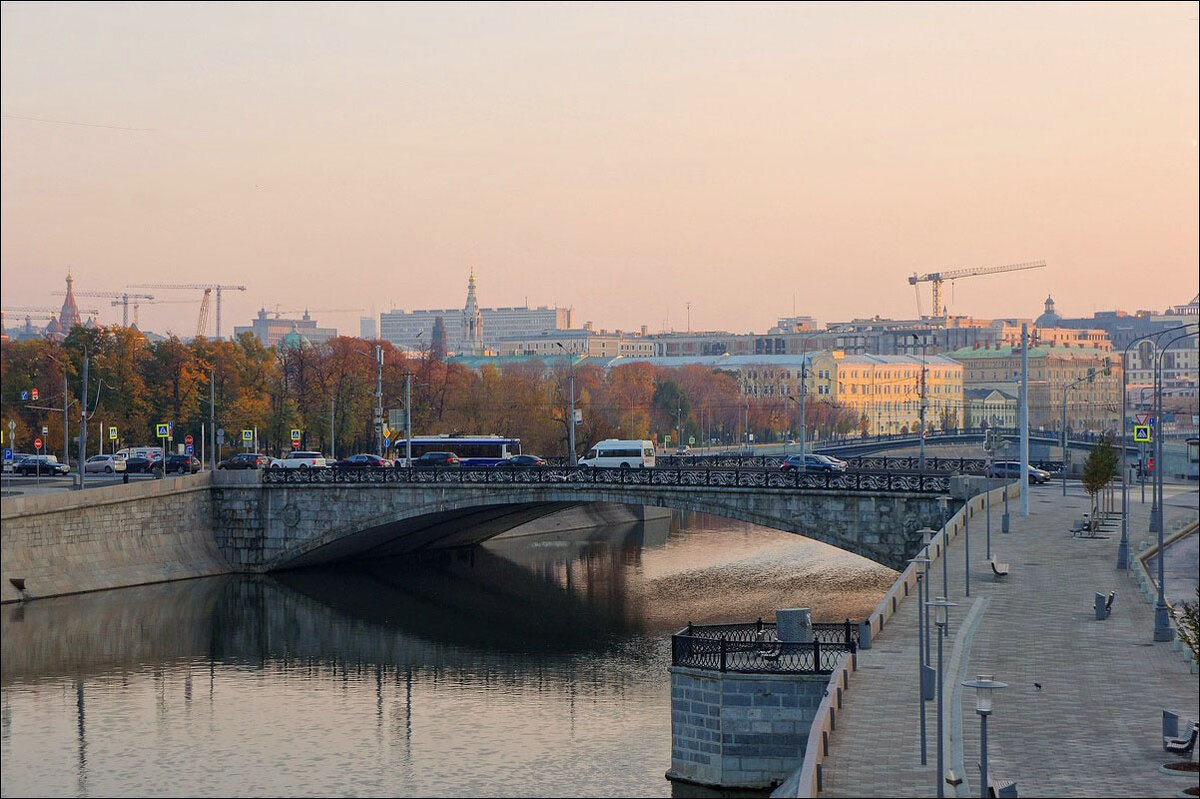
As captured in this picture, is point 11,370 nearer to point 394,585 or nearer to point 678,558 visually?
point 394,585

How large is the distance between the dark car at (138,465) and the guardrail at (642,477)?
51.1 ft

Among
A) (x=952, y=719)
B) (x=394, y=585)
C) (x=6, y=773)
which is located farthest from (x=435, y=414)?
Result: (x=952, y=719)

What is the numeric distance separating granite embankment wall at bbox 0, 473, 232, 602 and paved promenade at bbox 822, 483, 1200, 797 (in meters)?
34.7

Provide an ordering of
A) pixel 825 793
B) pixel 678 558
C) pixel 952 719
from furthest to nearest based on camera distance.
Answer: pixel 678 558 → pixel 952 719 → pixel 825 793

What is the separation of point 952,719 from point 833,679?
2752 mm

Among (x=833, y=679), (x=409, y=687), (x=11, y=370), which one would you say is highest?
(x=11, y=370)

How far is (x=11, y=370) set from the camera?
97.4m

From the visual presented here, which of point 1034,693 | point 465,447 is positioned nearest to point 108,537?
point 465,447

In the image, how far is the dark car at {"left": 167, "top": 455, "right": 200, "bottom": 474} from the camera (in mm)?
87250

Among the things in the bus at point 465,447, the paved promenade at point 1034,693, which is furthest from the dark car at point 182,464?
the paved promenade at point 1034,693

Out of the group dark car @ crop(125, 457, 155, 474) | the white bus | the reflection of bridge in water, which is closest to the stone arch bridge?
the reflection of bridge in water

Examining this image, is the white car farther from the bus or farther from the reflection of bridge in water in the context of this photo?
the reflection of bridge in water

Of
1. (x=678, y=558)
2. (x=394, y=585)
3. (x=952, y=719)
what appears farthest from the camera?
(x=678, y=558)

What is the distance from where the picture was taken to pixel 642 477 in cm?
7025
